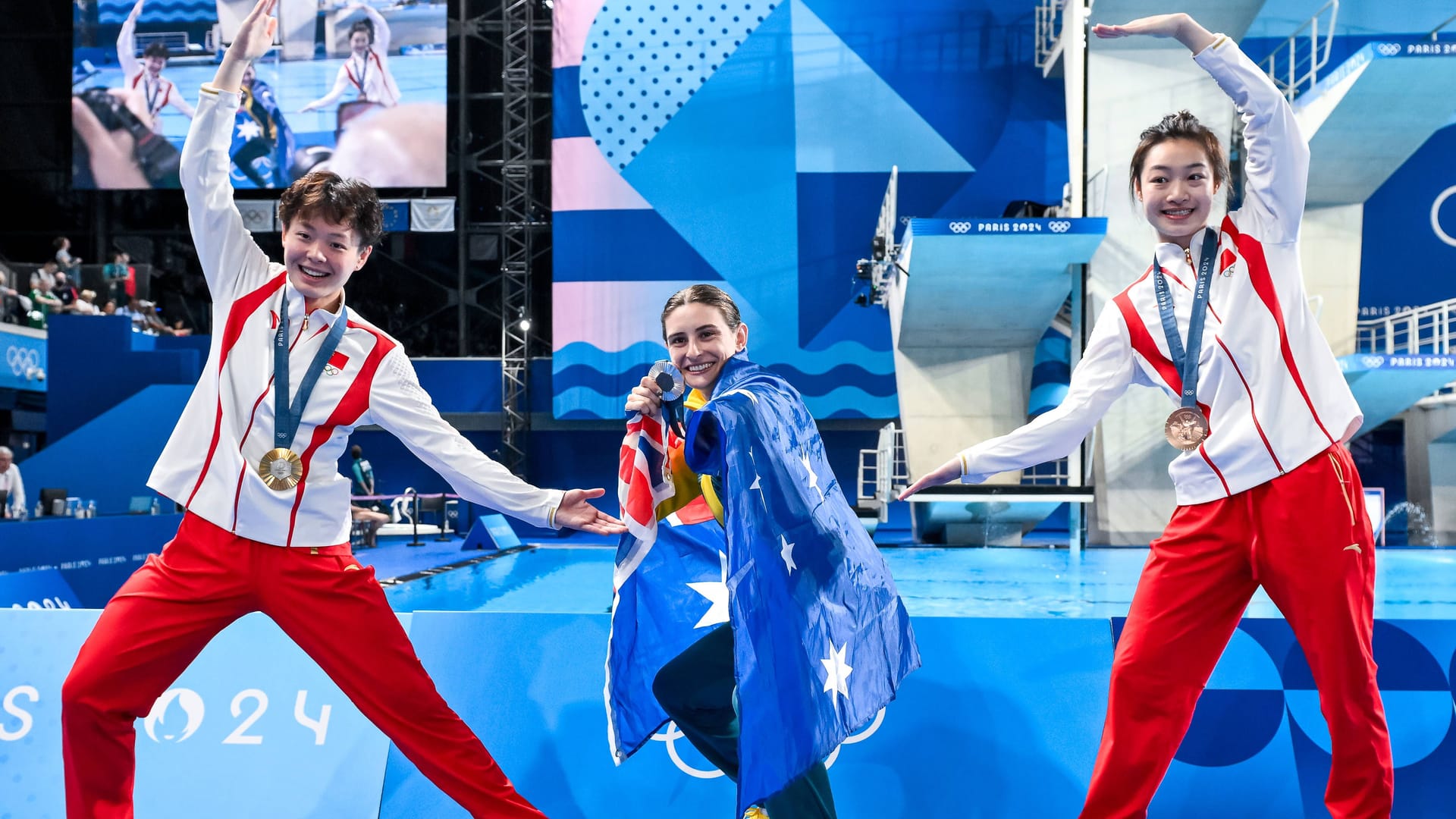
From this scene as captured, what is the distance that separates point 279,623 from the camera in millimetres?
2539

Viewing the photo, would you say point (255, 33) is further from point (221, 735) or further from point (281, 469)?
point (221, 735)

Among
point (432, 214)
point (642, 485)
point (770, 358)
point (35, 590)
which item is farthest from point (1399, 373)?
point (432, 214)

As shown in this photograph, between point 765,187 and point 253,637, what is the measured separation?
14495 millimetres

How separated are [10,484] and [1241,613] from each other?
12.4 meters

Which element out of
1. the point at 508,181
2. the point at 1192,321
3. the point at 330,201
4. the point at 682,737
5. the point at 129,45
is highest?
the point at 129,45

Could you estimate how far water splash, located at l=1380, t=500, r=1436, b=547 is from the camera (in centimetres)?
1424

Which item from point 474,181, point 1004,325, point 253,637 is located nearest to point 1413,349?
point 1004,325

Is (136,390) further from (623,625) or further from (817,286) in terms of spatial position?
(623,625)

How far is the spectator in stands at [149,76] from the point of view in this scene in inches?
689

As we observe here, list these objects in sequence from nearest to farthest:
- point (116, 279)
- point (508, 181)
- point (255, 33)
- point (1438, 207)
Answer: point (255, 33) < point (1438, 207) < point (116, 279) < point (508, 181)

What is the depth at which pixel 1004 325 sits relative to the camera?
1307 centimetres

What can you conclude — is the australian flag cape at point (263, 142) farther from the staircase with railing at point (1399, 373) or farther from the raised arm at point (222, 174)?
the staircase with railing at point (1399, 373)

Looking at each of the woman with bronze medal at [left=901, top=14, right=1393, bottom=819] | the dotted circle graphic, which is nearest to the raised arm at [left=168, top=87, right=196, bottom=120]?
the dotted circle graphic

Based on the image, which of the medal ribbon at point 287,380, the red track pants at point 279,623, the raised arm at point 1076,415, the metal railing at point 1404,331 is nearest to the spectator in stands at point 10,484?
the red track pants at point 279,623
